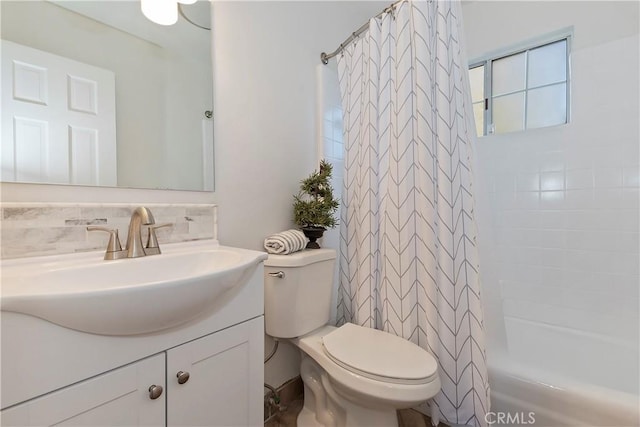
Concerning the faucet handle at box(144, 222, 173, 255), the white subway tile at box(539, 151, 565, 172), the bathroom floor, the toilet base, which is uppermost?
the white subway tile at box(539, 151, 565, 172)

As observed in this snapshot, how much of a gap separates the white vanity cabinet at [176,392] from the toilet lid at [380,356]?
1.06 feet

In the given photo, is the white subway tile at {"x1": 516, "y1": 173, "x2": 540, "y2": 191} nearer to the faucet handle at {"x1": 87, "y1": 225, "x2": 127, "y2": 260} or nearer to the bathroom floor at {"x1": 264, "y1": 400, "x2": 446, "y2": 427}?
the bathroom floor at {"x1": 264, "y1": 400, "x2": 446, "y2": 427}

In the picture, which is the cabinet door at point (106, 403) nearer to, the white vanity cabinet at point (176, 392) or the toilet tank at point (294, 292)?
the white vanity cabinet at point (176, 392)

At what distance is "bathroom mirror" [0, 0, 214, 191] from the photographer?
804 millimetres

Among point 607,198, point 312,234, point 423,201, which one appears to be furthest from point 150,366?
point 607,198

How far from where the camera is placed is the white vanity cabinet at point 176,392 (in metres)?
0.57

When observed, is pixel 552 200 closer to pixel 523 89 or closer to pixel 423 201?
pixel 523 89

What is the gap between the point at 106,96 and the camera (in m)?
0.96

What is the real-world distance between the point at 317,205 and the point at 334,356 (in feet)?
2.14

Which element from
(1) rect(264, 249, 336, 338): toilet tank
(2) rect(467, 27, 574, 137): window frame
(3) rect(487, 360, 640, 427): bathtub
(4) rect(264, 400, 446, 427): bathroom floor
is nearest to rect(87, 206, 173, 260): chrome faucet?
(1) rect(264, 249, 336, 338): toilet tank

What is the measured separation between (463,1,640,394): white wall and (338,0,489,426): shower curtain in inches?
16.6

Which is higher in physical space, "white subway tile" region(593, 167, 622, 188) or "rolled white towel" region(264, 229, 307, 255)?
"white subway tile" region(593, 167, 622, 188)

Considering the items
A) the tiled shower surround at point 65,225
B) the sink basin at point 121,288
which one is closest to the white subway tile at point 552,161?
the sink basin at point 121,288

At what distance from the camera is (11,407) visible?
1.67 feet
